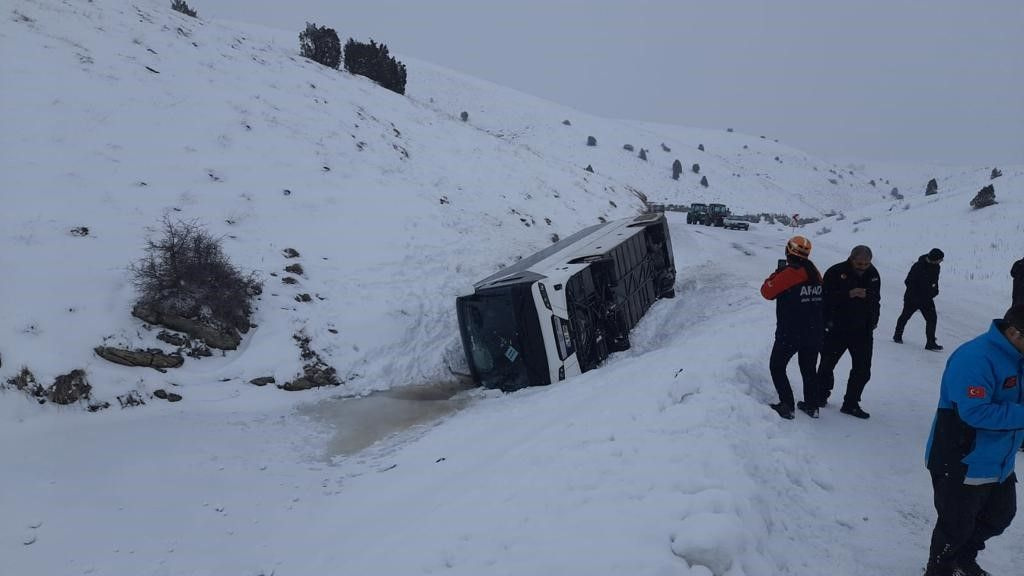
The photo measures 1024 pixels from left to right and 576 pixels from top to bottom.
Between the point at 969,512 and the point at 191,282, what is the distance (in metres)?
10.6

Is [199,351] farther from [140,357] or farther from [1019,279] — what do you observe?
[1019,279]

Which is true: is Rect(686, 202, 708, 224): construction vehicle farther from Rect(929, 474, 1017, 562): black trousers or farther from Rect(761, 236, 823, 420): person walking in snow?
Rect(929, 474, 1017, 562): black trousers

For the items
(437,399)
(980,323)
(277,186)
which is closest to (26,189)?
(277,186)

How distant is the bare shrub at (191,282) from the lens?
8.70 m

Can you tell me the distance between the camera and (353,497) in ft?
20.4

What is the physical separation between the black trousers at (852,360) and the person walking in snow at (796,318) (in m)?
0.31

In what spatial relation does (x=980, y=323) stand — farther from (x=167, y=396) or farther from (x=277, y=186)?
(x=277, y=186)

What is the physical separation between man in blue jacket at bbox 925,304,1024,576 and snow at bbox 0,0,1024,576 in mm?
731

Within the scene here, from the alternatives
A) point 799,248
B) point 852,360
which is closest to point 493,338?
point 799,248

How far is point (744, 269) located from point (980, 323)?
6048mm

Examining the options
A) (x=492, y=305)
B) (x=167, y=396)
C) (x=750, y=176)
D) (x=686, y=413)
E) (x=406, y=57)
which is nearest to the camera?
(x=686, y=413)

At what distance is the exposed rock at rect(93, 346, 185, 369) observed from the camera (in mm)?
7744

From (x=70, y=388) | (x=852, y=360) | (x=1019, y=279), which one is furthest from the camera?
(x=70, y=388)

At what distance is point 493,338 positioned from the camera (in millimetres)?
8797
